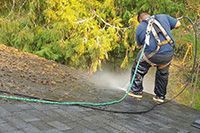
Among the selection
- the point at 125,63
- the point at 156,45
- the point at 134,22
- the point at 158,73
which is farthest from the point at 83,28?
the point at 156,45

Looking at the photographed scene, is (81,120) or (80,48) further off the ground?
(80,48)

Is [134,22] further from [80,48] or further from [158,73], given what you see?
[158,73]

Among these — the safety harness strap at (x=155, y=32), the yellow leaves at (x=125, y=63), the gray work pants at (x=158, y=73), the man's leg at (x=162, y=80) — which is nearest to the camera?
the safety harness strap at (x=155, y=32)

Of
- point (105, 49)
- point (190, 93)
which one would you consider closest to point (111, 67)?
point (105, 49)

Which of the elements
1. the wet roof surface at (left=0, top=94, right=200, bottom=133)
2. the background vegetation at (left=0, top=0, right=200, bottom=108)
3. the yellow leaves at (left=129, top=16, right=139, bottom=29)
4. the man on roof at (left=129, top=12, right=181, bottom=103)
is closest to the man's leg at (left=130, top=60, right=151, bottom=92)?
the man on roof at (left=129, top=12, right=181, bottom=103)

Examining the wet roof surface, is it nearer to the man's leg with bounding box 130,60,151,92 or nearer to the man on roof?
the man's leg with bounding box 130,60,151,92

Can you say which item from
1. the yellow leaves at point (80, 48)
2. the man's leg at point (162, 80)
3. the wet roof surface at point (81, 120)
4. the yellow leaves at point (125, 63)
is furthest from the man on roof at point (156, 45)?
the yellow leaves at point (125, 63)

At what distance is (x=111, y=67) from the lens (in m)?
9.72

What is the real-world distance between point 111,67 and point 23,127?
282 inches

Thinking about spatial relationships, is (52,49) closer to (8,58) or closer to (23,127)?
(8,58)

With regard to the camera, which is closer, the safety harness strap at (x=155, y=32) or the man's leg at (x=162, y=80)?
the safety harness strap at (x=155, y=32)

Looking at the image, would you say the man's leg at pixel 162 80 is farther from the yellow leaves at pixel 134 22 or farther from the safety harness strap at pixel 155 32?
the yellow leaves at pixel 134 22

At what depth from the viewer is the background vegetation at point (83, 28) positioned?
320 inches

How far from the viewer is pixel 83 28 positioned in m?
8.11
